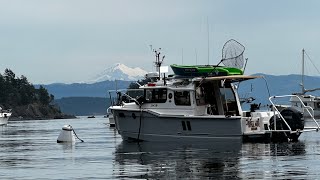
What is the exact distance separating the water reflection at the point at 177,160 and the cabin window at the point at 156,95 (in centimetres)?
275

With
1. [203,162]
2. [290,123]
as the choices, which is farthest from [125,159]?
[290,123]

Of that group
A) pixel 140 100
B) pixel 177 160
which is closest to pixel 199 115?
pixel 140 100

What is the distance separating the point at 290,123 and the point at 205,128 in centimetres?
582

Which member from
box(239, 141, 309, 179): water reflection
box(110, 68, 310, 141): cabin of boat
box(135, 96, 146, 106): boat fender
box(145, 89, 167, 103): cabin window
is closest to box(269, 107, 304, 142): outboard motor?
box(110, 68, 310, 141): cabin of boat

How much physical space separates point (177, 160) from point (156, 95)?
13.5 m

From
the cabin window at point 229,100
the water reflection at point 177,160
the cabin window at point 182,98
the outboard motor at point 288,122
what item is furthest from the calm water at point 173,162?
the cabin window at point 229,100

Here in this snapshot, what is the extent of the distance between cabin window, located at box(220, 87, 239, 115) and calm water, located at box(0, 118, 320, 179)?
3.94 m

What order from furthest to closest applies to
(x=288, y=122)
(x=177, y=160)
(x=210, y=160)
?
1. (x=288, y=122)
2. (x=177, y=160)
3. (x=210, y=160)

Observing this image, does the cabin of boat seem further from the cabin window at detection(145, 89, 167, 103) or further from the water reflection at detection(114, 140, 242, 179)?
the water reflection at detection(114, 140, 242, 179)

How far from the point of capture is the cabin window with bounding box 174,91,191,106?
156 feet

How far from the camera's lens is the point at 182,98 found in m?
47.9

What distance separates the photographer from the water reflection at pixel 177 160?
29.4 meters

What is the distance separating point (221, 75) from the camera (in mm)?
48031

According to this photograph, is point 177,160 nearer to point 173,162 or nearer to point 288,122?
point 173,162
